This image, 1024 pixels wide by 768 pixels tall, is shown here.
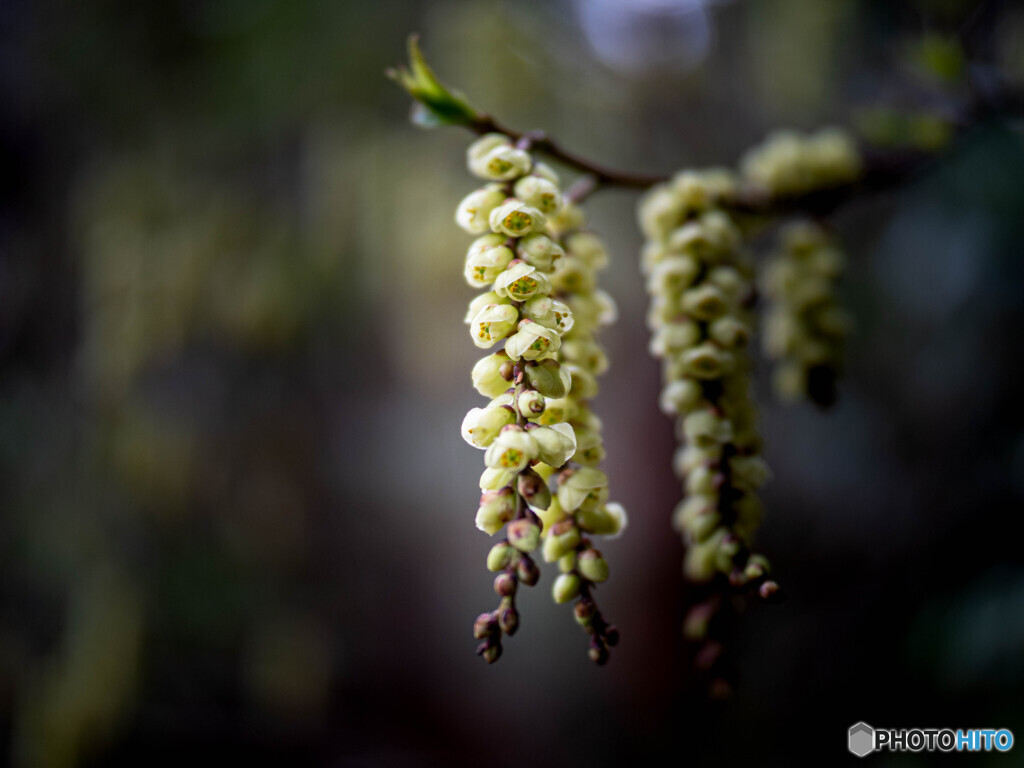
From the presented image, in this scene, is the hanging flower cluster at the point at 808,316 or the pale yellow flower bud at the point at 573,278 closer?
the pale yellow flower bud at the point at 573,278

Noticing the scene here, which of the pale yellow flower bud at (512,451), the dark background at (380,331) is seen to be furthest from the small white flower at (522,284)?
the dark background at (380,331)

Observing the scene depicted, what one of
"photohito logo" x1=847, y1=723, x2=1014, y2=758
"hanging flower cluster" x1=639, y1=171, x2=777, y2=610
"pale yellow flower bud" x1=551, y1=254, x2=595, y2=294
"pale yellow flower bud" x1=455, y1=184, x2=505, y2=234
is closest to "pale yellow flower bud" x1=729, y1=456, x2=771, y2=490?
"hanging flower cluster" x1=639, y1=171, x2=777, y2=610

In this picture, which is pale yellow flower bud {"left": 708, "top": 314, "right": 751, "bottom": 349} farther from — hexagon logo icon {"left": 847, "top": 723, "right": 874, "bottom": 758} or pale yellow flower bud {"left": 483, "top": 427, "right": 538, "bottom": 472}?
hexagon logo icon {"left": 847, "top": 723, "right": 874, "bottom": 758}

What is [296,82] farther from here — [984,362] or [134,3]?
[984,362]

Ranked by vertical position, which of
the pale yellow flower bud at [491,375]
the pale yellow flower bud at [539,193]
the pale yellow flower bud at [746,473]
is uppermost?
the pale yellow flower bud at [539,193]

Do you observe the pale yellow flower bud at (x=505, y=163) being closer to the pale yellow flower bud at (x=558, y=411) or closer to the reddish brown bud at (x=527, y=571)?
the pale yellow flower bud at (x=558, y=411)
